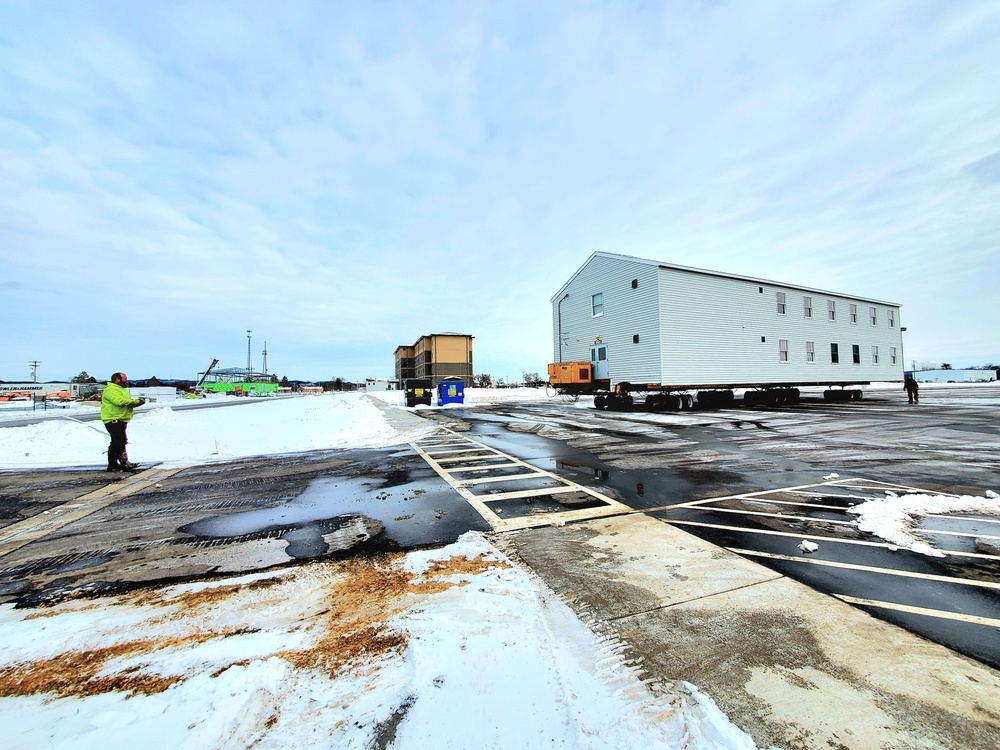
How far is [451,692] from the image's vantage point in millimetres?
2170

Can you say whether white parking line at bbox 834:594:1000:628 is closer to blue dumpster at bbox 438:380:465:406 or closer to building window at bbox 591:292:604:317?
building window at bbox 591:292:604:317

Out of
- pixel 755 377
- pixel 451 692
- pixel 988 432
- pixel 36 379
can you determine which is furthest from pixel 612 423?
pixel 36 379

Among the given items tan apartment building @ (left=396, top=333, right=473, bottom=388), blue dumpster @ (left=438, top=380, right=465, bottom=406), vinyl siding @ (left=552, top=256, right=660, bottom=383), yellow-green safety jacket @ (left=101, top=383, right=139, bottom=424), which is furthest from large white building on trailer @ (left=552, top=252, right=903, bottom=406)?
tan apartment building @ (left=396, top=333, right=473, bottom=388)

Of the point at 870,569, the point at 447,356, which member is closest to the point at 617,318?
the point at 870,569

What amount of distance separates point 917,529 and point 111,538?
9.40 metres

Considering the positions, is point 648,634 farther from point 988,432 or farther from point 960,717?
point 988,432

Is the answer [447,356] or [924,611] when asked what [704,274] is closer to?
[924,611]

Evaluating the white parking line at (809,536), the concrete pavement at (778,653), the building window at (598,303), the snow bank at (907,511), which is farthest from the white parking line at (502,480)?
the building window at (598,303)

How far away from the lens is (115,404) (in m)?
8.39

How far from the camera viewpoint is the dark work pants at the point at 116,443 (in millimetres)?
8453

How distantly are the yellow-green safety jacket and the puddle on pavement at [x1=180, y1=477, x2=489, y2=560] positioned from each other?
5188 mm

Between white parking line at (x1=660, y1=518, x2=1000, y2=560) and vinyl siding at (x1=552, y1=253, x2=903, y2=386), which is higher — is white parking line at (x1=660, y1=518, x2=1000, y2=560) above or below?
below

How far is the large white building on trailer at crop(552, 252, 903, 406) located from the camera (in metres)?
21.7

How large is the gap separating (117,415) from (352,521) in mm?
7013
